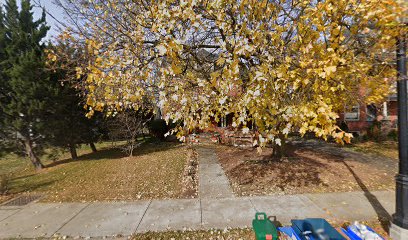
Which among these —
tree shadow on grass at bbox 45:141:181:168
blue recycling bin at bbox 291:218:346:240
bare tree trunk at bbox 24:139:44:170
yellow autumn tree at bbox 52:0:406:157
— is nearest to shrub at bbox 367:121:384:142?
yellow autumn tree at bbox 52:0:406:157

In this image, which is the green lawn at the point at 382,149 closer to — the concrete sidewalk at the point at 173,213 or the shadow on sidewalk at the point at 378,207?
the shadow on sidewalk at the point at 378,207

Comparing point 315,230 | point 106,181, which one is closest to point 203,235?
point 315,230

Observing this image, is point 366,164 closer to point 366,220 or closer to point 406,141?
point 366,220

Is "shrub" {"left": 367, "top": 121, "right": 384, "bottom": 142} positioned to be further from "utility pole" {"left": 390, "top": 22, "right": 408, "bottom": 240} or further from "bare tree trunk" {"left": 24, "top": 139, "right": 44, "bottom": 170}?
"bare tree trunk" {"left": 24, "top": 139, "right": 44, "bottom": 170}

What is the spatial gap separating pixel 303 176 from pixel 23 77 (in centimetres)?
1087

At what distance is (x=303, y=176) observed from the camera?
7.09 m

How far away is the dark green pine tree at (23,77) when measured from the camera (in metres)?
8.74

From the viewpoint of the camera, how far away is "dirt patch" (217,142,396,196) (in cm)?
630

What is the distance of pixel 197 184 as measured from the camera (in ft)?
23.0

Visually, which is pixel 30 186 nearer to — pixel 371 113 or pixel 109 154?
pixel 109 154

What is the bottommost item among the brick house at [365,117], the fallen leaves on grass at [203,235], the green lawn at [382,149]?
the fallen leaves on grass at [203,235]

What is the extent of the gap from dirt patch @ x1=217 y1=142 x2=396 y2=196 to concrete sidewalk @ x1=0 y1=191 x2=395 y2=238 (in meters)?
0.47

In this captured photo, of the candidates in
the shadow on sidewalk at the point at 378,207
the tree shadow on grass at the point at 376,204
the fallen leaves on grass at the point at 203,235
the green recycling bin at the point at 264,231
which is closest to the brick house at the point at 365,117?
the tree shadow on grass at the point at 376,204

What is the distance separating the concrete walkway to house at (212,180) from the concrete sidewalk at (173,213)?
408 millimetres
